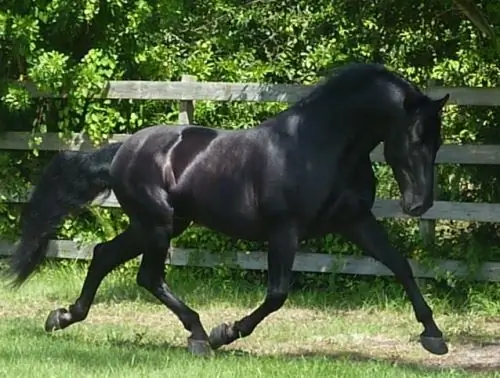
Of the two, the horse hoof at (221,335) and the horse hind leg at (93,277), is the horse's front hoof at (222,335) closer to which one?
the horse hoof at (221,335)

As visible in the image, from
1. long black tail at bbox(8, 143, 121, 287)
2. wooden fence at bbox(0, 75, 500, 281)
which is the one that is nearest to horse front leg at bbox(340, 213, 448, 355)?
long black tail at bbox(8, 143, 121, 287)

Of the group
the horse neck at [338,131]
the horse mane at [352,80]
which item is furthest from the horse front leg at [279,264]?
the horse mane at [352,80]

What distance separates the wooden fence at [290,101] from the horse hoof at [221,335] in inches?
115

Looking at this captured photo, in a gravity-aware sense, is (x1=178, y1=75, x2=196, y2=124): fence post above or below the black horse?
below

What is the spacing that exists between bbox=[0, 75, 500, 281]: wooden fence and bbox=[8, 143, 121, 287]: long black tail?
1655mm

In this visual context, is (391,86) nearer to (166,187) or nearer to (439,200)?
(166,187)

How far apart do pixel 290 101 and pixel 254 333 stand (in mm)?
2541

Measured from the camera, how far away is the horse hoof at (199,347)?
7.21 metres

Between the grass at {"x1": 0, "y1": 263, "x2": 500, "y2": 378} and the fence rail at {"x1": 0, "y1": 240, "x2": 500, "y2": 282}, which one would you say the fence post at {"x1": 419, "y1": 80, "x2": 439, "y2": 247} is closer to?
the fence rail at {"x1": 0, "y1": 240, "x2": 500, "y2": 282}

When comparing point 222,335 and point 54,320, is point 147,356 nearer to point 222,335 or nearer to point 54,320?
point 222,335

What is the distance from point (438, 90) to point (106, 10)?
3.44 metres

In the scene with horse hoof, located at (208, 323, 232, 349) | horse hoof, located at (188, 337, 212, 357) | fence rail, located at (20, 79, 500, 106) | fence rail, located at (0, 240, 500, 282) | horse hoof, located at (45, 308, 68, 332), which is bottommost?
fence rail, located at (0, 240, 500, 282)

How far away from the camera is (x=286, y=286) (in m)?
7.00

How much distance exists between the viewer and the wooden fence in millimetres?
9406
